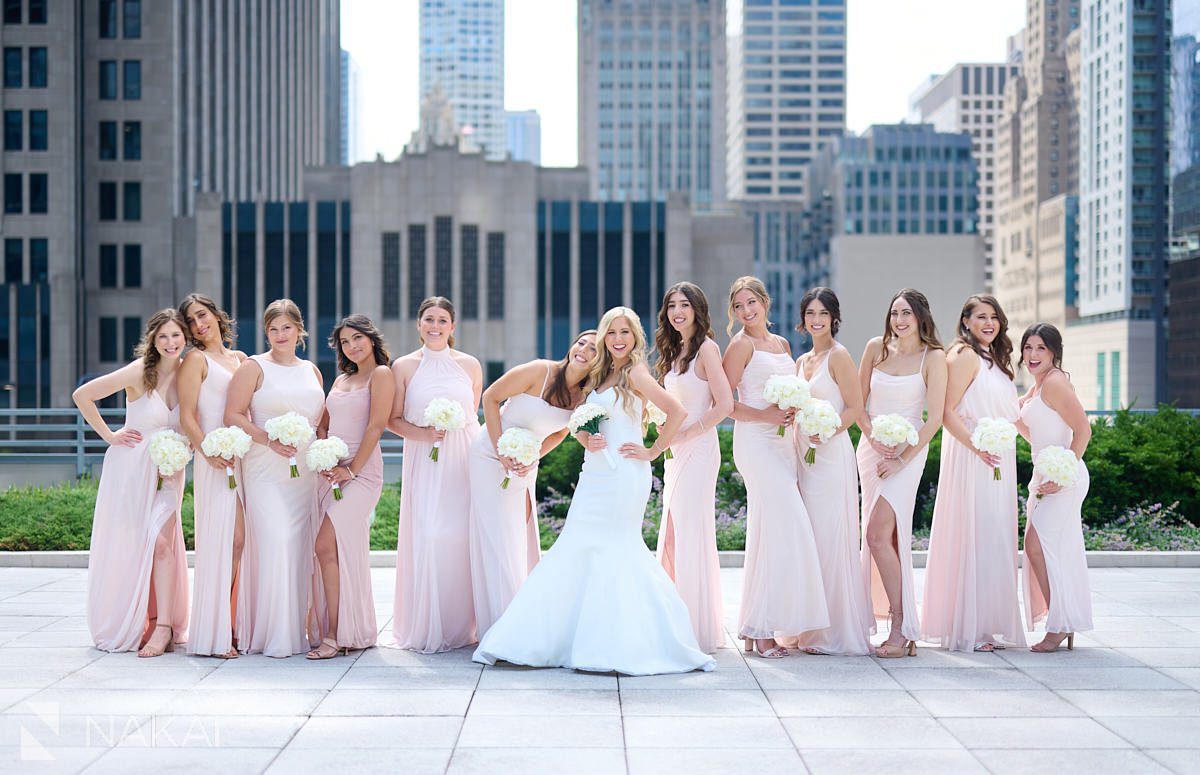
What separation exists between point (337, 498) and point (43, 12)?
7489cm

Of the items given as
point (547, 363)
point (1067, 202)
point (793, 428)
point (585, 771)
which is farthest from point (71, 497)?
point (1067, 202)

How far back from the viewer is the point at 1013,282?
17750cm

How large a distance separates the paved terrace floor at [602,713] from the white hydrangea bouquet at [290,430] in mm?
1604

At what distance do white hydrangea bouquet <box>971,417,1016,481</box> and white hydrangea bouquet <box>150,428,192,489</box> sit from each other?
603cm

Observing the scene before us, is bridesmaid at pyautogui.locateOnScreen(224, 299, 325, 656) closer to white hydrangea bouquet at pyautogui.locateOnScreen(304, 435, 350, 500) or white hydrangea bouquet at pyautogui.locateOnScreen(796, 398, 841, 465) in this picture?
white hydrangea bouquet at pyautogui.locateOnScreen(304, 435, 350, 500)

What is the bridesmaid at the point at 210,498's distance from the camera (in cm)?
868

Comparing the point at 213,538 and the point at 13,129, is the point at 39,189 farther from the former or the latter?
the point at 213,538

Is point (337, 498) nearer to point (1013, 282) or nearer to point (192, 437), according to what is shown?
point (192, 437)

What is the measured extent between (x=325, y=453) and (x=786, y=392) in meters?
3.40

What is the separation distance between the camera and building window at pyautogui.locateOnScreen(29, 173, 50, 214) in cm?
7250

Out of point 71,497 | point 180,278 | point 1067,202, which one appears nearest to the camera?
point 71,497

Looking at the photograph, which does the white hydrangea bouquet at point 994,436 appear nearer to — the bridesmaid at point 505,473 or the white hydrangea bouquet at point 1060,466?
the white hydrangea bouquet at point 1060,466

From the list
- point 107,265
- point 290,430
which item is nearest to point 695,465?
point 290,430

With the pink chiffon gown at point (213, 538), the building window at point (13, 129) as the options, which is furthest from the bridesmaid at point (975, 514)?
the building window at point (13, 129)
